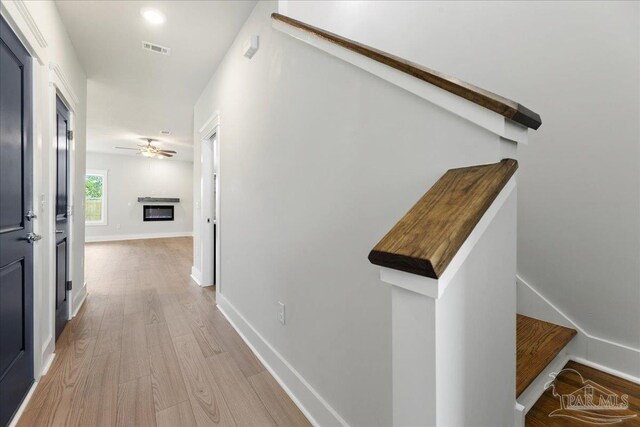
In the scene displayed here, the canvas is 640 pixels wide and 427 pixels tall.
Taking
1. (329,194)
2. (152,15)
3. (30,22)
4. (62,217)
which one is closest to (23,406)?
(62,217)

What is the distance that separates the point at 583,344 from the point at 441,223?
1.41 meters

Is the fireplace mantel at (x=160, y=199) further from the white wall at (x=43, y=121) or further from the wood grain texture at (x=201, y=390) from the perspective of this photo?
the wood grain texture at (x=201, y=390)

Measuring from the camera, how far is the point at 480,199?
0.62 metres

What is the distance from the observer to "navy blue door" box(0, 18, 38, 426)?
1.36 metres

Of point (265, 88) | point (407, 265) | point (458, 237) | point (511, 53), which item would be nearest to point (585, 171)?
point (511, 53)

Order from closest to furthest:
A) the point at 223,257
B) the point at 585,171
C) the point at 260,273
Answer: the point at 585,171 < the point at 260,273 < the point at 223,257

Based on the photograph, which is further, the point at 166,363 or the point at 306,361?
the point at 166,363

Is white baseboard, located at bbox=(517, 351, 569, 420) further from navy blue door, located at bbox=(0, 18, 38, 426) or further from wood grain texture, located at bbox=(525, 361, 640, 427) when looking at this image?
navy blue door, located at bbox=(0, 18, 38, 426)

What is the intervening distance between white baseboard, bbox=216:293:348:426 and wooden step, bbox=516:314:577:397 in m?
0.78

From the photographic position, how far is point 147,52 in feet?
9.43

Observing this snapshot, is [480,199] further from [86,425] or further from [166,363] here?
[166,363]

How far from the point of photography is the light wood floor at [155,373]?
4.87ft

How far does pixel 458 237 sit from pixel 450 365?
11.2 inches

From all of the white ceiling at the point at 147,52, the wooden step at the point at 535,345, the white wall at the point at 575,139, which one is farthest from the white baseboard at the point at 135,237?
the wooden step at the point at 535,345
